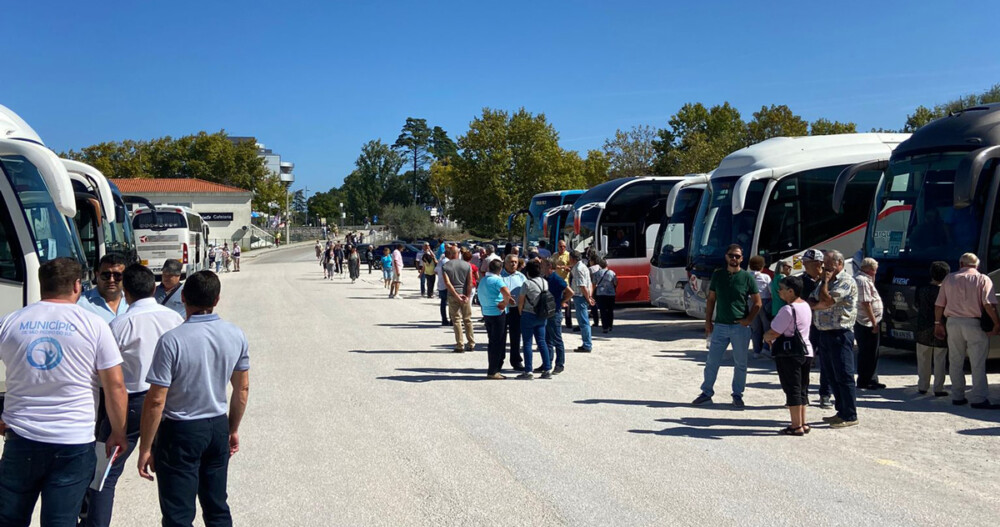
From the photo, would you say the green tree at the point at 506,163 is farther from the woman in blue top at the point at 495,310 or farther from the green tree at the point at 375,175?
the green tree at the point at 375,175

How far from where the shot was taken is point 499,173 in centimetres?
5800

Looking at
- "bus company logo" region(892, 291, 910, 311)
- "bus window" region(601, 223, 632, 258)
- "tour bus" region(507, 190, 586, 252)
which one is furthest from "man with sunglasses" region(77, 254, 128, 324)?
"tour bus" region(507, 190, 586, 252)

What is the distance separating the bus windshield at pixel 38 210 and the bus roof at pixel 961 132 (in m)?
11.1

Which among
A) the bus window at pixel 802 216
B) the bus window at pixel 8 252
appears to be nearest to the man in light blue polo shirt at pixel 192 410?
the bus window at pixel 8 252

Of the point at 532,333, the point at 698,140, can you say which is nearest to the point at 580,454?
the point at 532,333

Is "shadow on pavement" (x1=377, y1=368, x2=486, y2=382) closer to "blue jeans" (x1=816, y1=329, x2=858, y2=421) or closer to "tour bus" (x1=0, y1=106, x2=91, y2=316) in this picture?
A: "tour bus" (x1=0, y1=106, x2=91, y2=316)

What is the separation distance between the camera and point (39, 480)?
418cm

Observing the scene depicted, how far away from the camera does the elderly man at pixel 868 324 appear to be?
388 inches

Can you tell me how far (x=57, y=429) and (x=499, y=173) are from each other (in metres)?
54.3

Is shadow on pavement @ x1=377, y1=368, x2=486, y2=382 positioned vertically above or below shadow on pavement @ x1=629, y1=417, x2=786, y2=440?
above

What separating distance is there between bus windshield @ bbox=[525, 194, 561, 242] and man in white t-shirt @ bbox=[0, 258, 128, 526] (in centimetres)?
2800

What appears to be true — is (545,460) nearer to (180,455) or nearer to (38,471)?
(180,455)

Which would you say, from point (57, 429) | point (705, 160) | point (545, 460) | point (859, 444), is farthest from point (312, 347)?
point (705, 160)

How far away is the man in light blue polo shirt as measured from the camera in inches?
174
